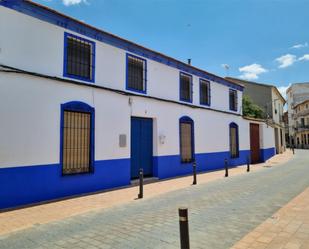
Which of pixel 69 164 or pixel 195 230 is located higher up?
pixel 69 164

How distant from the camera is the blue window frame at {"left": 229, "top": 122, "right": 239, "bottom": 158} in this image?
1780cm

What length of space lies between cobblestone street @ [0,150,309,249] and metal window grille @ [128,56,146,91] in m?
4.86

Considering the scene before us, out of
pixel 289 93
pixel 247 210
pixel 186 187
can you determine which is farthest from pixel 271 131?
pixel 289 93

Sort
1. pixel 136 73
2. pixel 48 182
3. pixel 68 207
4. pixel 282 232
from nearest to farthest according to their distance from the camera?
pixel 282 232, pixel 68 207, pixel 48 182, pixel 136 73

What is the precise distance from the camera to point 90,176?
9.09 m

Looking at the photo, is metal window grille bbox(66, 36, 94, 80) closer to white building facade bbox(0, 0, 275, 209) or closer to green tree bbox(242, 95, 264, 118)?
white building facade bbox(0, 0, 275, 209)

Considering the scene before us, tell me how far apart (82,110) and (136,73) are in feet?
11.2

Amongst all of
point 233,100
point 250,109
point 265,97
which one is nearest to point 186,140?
point 233,100

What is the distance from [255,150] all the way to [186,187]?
1288 centimetres

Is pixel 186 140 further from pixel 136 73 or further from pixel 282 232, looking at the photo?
pixel 282 232

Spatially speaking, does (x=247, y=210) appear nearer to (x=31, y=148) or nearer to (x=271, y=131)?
(x=31, y=148)

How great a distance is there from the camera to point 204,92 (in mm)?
15734

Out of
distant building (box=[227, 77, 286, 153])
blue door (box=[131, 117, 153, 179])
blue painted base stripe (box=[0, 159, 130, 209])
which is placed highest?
distant building (box=[227, 77, 286, 153])

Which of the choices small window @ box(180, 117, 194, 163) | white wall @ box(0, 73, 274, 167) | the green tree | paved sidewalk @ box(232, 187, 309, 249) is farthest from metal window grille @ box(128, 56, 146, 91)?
the green tree
